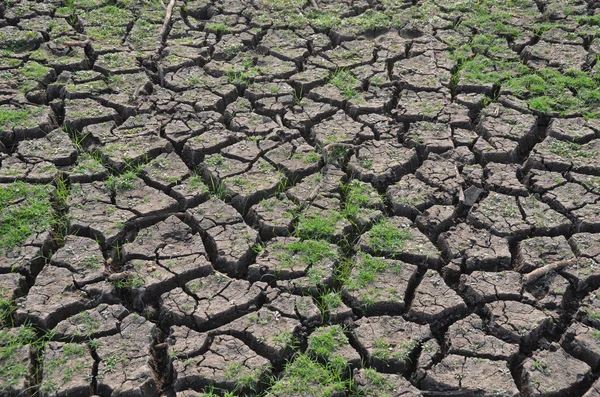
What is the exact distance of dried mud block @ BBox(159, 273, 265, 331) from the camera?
13.3ft

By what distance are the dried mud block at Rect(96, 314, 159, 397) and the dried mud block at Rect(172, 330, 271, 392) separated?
0.14 metres

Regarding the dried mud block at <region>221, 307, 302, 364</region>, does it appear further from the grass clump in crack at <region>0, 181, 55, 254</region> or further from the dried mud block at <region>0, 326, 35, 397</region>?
the grass clump in crack at <region>0, 181, 55, 254</region>

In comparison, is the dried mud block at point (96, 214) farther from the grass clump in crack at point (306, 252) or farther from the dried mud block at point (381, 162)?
the dried mud block at point (381, 162)

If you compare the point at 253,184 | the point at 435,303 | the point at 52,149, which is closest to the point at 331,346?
the point at 435,303

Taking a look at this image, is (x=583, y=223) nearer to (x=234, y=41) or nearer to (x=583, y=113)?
(x=583, y=113)

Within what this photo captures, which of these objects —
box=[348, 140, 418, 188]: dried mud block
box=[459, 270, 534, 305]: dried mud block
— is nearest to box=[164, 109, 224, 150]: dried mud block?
box=[348, 140, 418, 188]: dried mud block

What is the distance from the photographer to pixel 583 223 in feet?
15.2

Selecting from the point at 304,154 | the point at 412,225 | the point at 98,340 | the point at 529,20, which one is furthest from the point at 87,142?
the point at 529,20

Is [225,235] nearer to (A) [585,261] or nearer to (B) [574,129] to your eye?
(A) [585,261]

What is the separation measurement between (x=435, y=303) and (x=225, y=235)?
1288 mm

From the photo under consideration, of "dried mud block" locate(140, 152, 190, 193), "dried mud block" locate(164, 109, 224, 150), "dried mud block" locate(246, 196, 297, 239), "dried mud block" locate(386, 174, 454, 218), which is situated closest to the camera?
"dried mud block" locate(246, 196, 297, 239)

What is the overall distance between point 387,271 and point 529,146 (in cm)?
173

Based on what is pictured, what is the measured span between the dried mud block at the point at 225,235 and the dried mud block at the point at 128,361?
611 mm

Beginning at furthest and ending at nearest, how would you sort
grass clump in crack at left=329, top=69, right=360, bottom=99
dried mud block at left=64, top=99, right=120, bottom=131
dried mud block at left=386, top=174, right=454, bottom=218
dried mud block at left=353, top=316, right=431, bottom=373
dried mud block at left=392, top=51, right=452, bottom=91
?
dried mud block at left=392, top=51, right=452, bottom=91, grass clump in crack at left=329, top=69, right=360, bottom=99, dried mud block at left=64, top=99, right=120, bottom=131, dried mud block at left=386, top=174, right=454, bottom=218, dried mud block at left=353, top=316, right=431, bottom=373
